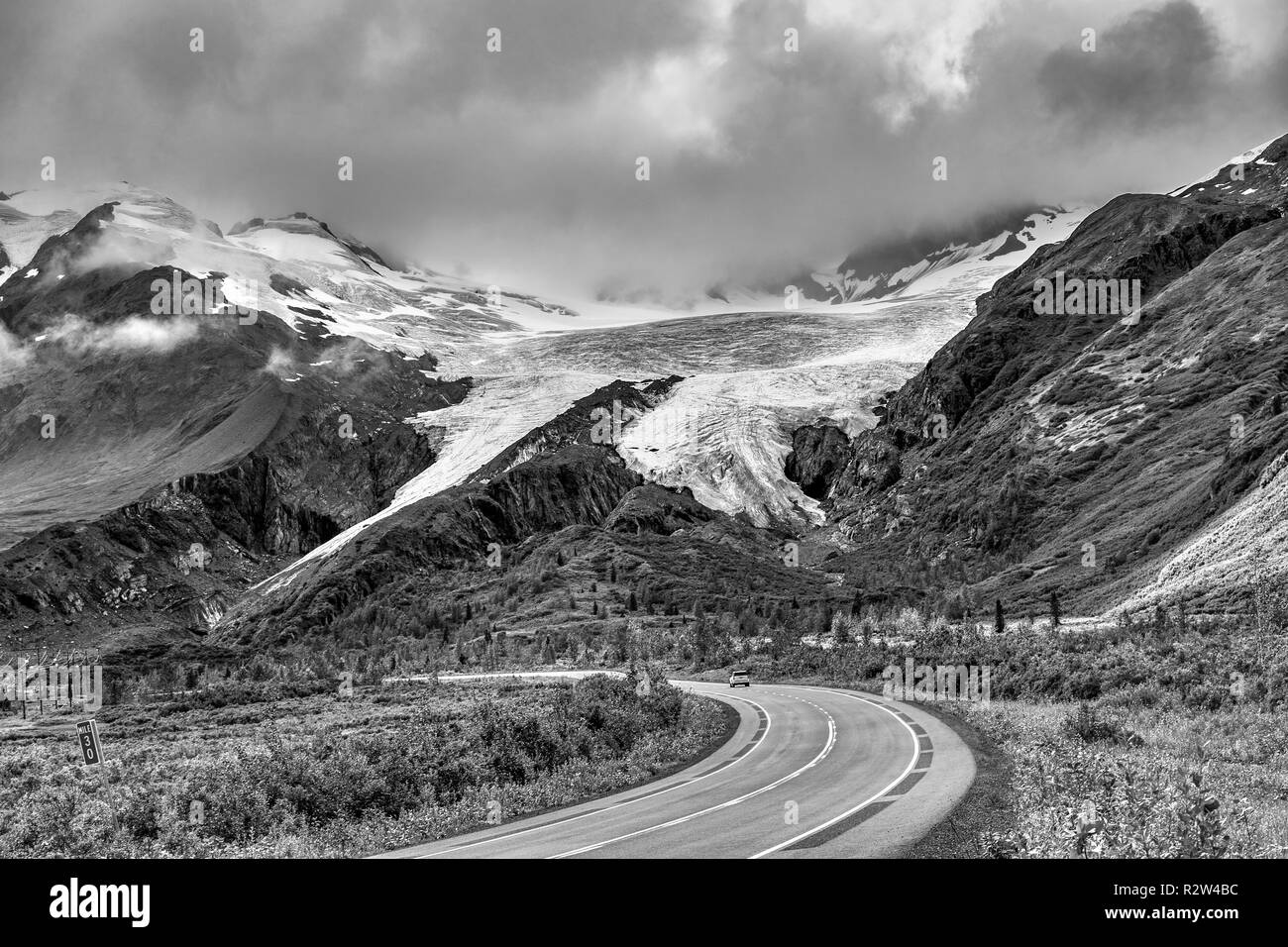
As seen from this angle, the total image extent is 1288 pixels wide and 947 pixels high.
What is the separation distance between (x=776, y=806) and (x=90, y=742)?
13524 mm

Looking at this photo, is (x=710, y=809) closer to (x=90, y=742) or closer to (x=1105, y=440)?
(x=90, y=742)

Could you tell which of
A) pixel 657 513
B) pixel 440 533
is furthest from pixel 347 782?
pixel 440 533

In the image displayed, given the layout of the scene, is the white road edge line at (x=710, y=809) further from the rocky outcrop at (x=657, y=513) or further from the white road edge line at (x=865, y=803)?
the rocky outcrop at (x=657, y=513)

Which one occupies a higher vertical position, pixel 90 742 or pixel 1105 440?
pixel 1105 440

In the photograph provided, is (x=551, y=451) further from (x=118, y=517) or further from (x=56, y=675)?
(x=56, y=675)

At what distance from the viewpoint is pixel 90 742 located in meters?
19.4

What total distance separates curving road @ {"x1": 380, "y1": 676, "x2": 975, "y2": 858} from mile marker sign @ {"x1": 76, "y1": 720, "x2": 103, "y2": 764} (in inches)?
282

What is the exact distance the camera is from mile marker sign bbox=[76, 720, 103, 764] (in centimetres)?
1909

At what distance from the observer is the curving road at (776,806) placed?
14.0 meters
